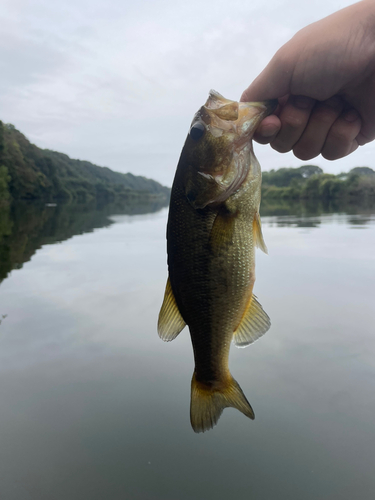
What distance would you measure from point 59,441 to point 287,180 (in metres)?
93.4

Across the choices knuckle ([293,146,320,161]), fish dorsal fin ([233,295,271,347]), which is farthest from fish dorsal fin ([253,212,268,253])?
knuckle ([293,146,320,161])

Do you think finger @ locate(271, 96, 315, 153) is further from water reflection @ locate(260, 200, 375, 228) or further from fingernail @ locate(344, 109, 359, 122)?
water reflection @ locate(260, 200, 375, 228)

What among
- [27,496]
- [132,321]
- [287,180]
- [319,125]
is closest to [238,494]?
[27,496]

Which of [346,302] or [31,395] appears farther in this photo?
[346,302]

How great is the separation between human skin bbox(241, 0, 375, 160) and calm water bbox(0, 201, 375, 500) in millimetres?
3127

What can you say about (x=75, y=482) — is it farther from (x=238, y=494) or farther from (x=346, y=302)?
(x=346, y=302)

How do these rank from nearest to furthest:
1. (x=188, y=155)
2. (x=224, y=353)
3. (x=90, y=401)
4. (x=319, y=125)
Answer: (x=188, y=155)
(x=224, y=353)
(x=319, y=125)
(x=90, y=401)

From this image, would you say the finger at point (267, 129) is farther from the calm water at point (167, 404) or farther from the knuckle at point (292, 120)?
the calm water at point (167, 404)

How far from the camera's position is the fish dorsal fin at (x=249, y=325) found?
224cm

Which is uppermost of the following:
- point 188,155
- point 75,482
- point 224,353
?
point 188,155

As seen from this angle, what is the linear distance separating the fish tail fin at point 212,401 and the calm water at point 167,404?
5.77ft

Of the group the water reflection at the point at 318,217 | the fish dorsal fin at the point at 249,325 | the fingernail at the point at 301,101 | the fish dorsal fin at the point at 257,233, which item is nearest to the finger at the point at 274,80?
the fingernail at the point at 301,101

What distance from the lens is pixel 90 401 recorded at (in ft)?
15.2

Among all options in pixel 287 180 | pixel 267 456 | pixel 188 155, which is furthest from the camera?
pixel 287 180
